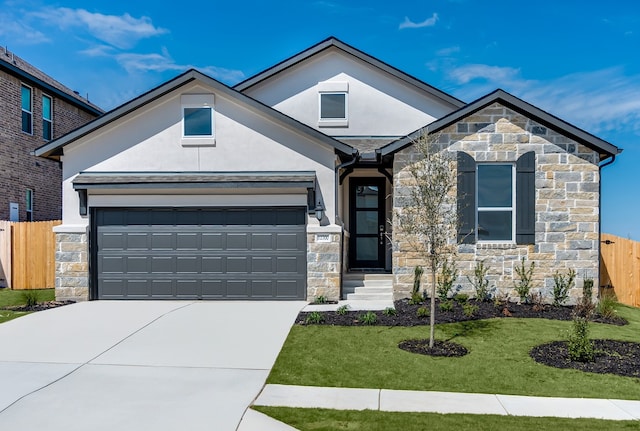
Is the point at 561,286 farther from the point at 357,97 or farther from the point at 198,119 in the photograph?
the point at 198,119

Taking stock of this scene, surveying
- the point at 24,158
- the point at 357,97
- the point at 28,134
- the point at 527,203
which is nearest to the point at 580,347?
the point at 527,203

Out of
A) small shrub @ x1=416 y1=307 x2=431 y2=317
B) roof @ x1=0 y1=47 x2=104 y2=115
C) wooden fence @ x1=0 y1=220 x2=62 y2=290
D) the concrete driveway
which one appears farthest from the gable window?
roof @ x1=0 y1=47 x2=104 y2=115

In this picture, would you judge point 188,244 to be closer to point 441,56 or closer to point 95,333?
point 95,333

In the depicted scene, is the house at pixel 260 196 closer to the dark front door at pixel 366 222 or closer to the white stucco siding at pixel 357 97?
the dark front door at pixel 366 222

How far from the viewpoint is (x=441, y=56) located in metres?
16.6

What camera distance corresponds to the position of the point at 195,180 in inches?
446

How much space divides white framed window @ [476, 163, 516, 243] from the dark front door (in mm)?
3485

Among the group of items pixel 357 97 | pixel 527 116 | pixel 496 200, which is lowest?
pixel 496 200

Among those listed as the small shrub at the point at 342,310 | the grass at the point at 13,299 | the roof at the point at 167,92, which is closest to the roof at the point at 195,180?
the roof at the point at 167,92

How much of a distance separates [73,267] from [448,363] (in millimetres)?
9449

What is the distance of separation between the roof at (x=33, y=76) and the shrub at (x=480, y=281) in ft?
54.1

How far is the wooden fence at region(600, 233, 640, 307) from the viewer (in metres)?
13.1

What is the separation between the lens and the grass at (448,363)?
6.11 m

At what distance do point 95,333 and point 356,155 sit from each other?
698 centimetres
